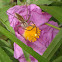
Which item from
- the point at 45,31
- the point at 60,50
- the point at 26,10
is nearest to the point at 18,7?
the point at 26,10

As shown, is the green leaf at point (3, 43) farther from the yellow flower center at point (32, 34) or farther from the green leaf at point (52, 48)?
the green leaf at point (52, 48)

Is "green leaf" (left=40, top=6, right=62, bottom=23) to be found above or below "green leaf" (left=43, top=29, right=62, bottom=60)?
above

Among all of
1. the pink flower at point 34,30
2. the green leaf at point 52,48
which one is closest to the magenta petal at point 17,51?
the pink flower at point 34,30

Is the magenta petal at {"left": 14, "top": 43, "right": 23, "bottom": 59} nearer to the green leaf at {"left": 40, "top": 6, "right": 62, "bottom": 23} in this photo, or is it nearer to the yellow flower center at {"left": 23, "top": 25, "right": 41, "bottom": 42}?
the yellow flower center at {"left": 23, "top": 25, "right": 41, "bottom": 42}

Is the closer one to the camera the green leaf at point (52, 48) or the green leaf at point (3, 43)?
the green leaf at point (52, 48)

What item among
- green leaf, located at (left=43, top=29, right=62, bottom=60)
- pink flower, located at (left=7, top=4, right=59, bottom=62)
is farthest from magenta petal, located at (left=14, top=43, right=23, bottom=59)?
green leaf, located at (left=43, top=29, right=62, bottom=60)

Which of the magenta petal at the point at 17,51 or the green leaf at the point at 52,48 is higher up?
the green leaf at the point at 52,48

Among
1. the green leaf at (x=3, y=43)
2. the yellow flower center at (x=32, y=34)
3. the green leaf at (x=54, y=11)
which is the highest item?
the green leaf at (x=54, y=11)

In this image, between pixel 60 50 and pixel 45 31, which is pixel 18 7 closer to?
pixel 45 31
